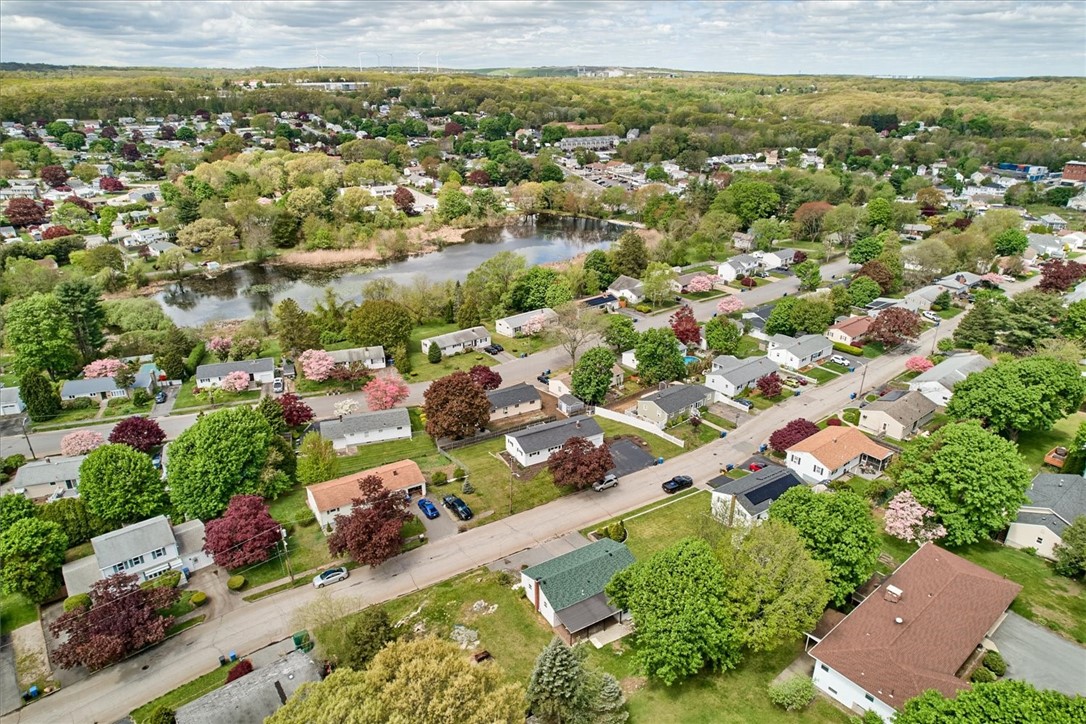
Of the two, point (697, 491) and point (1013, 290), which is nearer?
point (697, 491)

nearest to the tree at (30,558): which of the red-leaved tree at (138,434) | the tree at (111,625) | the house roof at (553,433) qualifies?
the tree at (111,625)

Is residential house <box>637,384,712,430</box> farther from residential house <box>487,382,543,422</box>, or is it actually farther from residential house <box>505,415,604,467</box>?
residential house <box>487,382,543,422</box>

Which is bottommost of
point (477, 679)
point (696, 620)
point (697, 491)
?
point (697, 491)

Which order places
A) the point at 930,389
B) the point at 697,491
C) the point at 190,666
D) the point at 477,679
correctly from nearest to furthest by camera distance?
the point at 477,679 → the point at 190,666 → the point at 697,491 → the point at 930,389

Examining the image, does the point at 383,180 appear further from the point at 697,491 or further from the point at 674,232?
the point at 697,491

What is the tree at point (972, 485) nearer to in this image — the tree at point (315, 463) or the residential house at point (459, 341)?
the tree at point (315, 463)

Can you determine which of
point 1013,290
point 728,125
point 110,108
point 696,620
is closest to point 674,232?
point 1013,290

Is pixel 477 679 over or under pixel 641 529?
over

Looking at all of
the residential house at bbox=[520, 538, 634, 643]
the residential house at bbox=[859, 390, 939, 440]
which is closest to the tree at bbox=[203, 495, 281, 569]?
the residential house at bbox=[520, 538, 634, 643]
